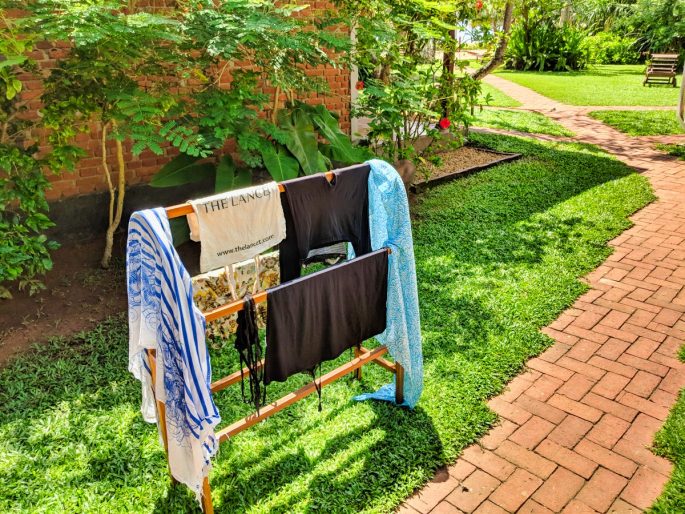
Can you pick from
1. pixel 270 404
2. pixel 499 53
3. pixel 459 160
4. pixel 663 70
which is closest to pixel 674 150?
pixel 499 53

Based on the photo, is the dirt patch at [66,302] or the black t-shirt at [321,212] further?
the dirt patch at [66,302]

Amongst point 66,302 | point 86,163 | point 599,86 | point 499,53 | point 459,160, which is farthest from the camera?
point 599,86

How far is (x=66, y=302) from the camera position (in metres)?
4.89

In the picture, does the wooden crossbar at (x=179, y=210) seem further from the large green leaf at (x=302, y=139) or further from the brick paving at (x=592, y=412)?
the large green leaf at (x=302, y=139)

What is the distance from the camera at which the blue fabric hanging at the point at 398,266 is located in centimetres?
323

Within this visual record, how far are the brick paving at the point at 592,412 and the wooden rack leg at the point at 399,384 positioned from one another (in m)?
0.54

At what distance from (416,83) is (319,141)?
152cm

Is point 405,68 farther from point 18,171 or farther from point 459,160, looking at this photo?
point 18,171

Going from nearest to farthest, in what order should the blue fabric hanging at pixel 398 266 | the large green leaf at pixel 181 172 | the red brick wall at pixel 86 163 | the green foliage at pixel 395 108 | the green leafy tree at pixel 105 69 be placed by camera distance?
the blue fabric hanging at pixel 398 266 → the green leafy tree at pixel 105 69 → the red brick wall at pixel 86 163 → the large green leaf at pixel 181 172 → the green foliage at pixel 395 108

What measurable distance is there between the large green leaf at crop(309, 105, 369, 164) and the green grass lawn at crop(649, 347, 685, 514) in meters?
4.07

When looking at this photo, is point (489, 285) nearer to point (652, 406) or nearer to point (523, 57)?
point (652, 406)

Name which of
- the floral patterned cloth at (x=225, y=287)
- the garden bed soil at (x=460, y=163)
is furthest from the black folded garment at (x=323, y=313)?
the garden bed soil at (x=460, y=163)

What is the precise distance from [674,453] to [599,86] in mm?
17984

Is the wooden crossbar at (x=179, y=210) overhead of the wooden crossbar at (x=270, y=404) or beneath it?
overhead
